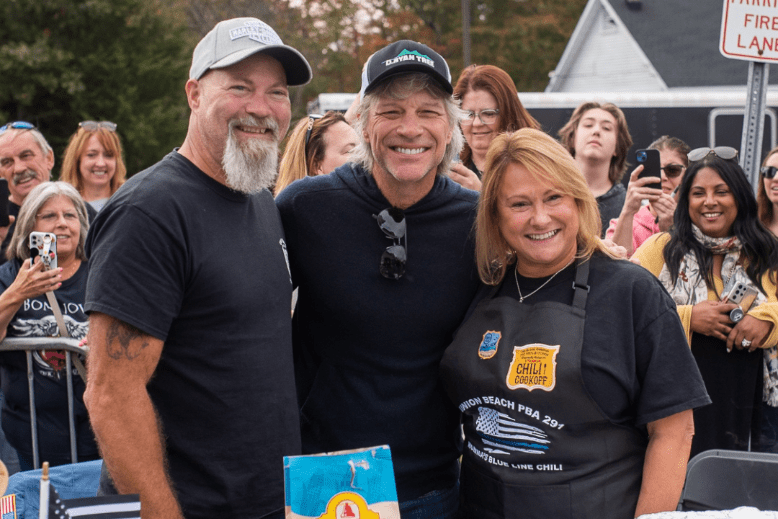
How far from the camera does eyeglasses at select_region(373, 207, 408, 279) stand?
2.49 metres

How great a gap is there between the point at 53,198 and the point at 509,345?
9.66ft

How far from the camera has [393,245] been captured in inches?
99.9

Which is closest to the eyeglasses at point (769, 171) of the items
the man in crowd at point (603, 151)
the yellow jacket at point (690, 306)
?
the man in crowd at point (603, 151)

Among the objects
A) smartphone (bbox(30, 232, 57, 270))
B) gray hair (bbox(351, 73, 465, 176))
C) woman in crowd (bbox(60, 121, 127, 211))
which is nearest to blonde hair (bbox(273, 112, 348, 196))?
smartphone (bbox(30, 232, 57, 270))

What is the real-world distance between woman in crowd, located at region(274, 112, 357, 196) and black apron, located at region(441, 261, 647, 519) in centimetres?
225

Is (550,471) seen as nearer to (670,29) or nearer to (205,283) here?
(205,283)

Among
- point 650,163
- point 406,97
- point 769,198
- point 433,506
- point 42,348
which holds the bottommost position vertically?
point 433,506

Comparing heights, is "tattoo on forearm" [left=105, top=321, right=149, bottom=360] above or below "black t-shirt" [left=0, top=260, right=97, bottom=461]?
above

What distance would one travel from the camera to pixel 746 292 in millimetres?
3553

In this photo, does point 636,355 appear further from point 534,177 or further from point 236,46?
point 236,46

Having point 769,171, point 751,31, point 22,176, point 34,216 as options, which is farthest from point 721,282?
point 22,176

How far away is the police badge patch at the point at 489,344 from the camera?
2322 millimetres

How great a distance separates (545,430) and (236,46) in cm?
147

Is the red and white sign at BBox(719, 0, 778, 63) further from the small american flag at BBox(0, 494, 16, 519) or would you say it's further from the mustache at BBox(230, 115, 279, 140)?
the small american flag at BBox(0, 494, 16, 519)
